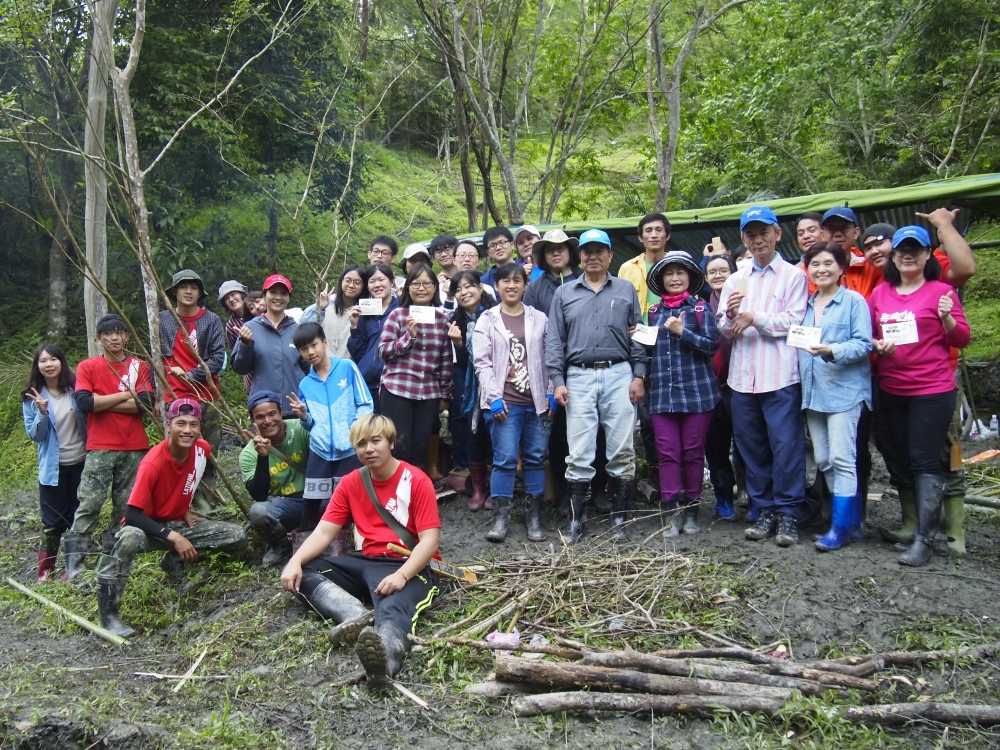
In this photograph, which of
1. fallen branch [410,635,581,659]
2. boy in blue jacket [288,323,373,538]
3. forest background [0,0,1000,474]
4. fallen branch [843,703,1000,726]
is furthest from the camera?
forest background [0,0,1000,474]

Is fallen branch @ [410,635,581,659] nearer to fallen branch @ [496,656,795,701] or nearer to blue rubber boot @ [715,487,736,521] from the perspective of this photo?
fallen branch @ [496,656,795,701]

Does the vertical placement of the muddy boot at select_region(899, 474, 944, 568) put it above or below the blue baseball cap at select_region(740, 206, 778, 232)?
below

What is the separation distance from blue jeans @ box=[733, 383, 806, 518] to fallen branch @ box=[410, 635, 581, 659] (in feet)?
6.73

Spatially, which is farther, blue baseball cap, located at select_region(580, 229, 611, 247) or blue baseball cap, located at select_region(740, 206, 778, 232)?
blue baseball cap, located at select_region(580, 229, 611, 247)

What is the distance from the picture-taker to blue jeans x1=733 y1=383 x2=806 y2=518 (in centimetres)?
518

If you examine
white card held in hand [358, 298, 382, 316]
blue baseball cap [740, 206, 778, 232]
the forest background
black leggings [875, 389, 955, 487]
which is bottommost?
black leggings [875, 389, 955, 487]

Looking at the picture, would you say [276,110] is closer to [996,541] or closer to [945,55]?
[945,55]

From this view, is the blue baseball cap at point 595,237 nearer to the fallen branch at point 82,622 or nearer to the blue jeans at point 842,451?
the blue jeans at point 842,451

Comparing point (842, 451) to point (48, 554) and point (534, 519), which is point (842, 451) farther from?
point (48, 554)

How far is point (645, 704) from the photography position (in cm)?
354

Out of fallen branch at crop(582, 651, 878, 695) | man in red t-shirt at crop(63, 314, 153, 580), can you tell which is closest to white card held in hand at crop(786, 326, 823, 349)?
fallen branch at crop(582, 651, 878, 695)

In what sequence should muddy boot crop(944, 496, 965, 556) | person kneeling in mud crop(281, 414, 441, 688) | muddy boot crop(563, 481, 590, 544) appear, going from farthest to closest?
1. muddy boot crop(563, 481, 590, 544)
2. muddy boot crop(944, 496, 965, 556)
3. person kneeling in mud crop(281, 414, 441, 688)

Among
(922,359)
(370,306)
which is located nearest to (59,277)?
(370,306)

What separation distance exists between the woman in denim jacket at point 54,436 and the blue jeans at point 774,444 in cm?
495
